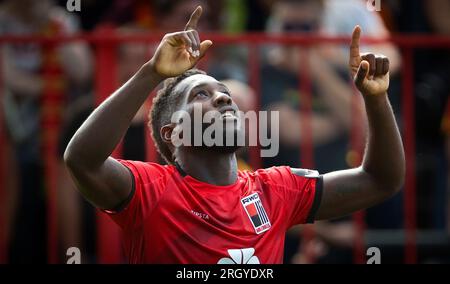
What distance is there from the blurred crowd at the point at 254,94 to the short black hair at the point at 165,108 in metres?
1.57

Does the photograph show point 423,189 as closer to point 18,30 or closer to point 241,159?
point 241,159

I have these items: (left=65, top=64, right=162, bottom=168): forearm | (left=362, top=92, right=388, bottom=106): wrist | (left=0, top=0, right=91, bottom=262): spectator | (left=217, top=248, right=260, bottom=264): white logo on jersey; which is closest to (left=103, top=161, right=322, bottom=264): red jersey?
(left=217, top=248, right=260, bottom=264): white logo on jersey

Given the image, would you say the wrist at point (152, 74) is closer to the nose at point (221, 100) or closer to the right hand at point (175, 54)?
the right hand at point (175, 54)

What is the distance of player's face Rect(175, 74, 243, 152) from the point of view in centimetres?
473

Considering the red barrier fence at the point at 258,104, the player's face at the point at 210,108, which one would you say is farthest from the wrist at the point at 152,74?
the red barrier fence at the point at 258,104

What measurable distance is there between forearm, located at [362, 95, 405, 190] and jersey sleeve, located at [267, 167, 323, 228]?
29cm

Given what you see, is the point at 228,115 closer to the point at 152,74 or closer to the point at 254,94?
the point at 152,74

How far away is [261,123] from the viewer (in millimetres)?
6922

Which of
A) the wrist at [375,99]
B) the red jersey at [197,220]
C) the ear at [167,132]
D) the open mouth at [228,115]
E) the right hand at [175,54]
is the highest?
the right hand at [175,54]

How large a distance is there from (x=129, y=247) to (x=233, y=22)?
4034mm

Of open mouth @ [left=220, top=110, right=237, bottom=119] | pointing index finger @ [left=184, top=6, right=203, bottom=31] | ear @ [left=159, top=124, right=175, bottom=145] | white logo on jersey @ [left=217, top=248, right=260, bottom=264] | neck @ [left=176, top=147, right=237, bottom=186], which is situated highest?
pointing index finger @ [left=184, top=6, right=203, bottom=31]

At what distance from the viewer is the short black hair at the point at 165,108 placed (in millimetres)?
5047

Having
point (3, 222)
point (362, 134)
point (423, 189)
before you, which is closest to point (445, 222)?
point (423, 189)

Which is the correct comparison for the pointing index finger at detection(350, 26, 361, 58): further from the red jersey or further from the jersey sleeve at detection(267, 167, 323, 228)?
the red jersey
